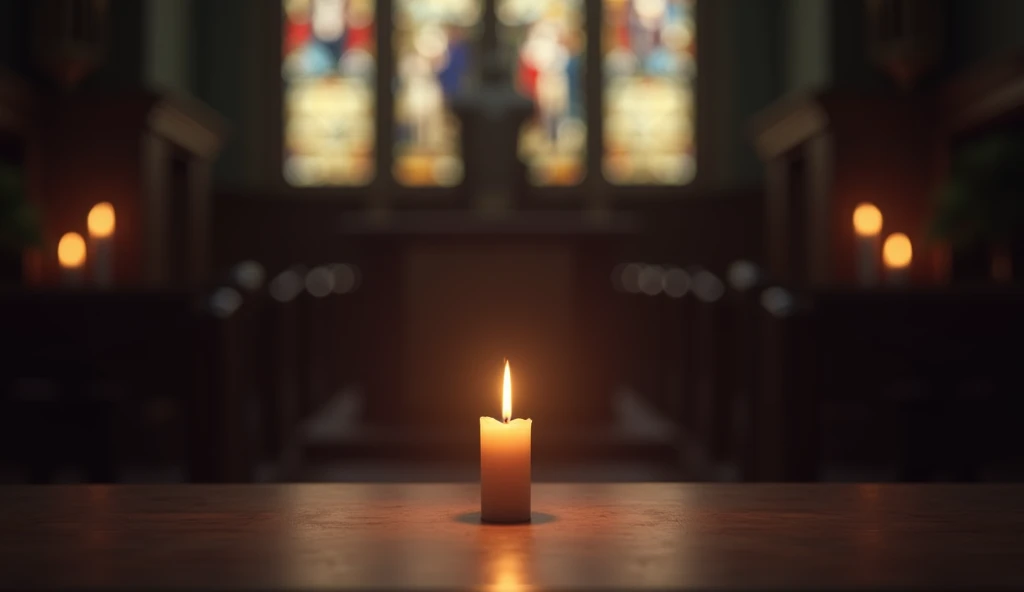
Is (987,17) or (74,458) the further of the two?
(987,17)

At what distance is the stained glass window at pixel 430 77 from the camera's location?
1102 centimetres

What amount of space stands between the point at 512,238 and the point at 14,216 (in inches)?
87.9

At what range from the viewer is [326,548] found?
1203 mm

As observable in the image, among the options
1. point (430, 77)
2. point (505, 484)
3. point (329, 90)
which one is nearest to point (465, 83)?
point (430, 77)

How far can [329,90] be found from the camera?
1105 centimetres

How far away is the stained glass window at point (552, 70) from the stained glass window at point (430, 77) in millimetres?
341

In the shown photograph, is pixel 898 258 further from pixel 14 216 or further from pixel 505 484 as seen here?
pixel 14 216

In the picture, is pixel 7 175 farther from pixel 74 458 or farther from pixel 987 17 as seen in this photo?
pixel 987 17

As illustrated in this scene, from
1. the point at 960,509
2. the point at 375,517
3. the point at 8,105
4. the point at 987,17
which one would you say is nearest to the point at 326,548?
the point at 375,517

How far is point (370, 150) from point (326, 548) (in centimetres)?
991

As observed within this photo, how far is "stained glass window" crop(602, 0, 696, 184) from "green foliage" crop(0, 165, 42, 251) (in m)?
5.22

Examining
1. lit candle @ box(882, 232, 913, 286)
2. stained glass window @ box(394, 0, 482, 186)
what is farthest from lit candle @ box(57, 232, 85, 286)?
stained glass window @ box(394, 0, 482, 186)

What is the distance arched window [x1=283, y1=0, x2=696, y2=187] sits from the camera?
10961 mm

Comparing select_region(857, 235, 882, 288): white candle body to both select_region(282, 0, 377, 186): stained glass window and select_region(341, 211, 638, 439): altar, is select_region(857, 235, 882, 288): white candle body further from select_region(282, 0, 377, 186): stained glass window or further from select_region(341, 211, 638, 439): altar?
select_region(282, 0, 377, 186): stained glass window
